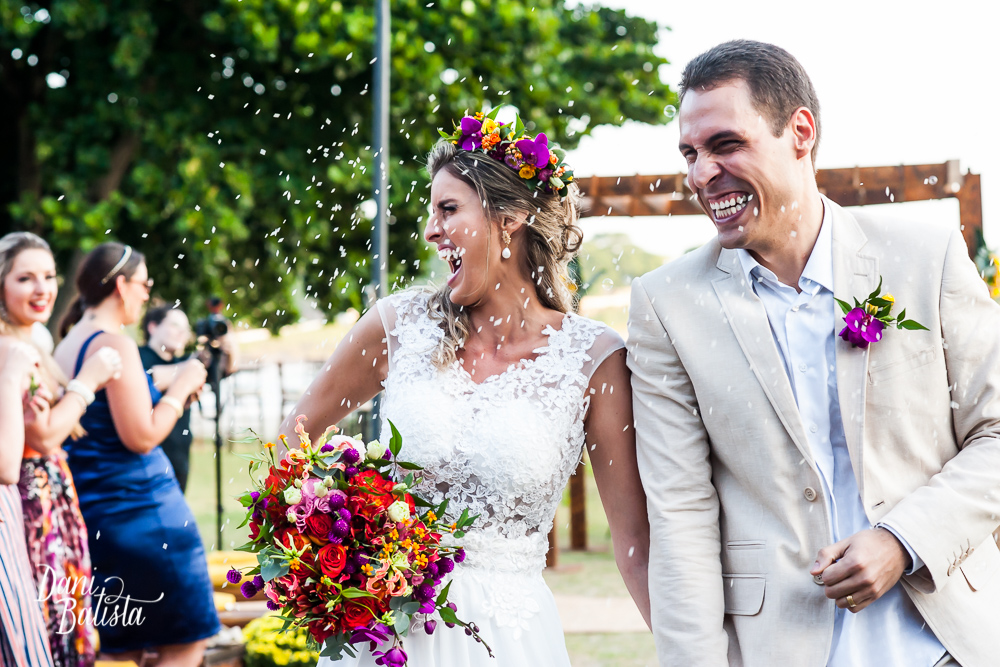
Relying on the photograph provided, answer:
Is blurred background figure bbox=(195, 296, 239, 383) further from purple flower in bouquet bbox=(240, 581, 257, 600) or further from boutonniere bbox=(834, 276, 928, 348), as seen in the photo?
boutonniere bbox=(834, 276, 928, 348)

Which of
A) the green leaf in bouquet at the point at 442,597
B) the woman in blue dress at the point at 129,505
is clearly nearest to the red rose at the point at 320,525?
the green leaf in bouquet at the point at 442,597

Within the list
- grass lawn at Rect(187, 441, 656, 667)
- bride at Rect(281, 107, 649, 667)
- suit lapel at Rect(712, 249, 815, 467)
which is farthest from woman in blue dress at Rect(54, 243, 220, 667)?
suit lapel at Rect(712, 249, 815, 467)

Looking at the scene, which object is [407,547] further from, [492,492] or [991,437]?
[991,437]

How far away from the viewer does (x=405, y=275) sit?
11.4m

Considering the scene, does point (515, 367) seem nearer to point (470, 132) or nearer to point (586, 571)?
point (470, 132)

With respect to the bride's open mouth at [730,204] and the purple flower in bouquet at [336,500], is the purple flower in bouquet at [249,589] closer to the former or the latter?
the purple flower in bouquet at [336,500]

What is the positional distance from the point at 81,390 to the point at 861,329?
380 cm

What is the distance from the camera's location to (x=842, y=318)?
91.8 inches

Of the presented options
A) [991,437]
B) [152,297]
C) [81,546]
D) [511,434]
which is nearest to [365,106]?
[152,297]

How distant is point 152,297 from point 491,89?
14.7 feet

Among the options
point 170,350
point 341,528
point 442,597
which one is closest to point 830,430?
point 442,597

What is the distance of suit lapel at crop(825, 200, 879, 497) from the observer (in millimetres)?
2268

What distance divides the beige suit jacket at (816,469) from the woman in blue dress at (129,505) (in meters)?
3.37

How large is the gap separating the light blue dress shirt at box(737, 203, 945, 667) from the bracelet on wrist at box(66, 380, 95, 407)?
11.4 feet
